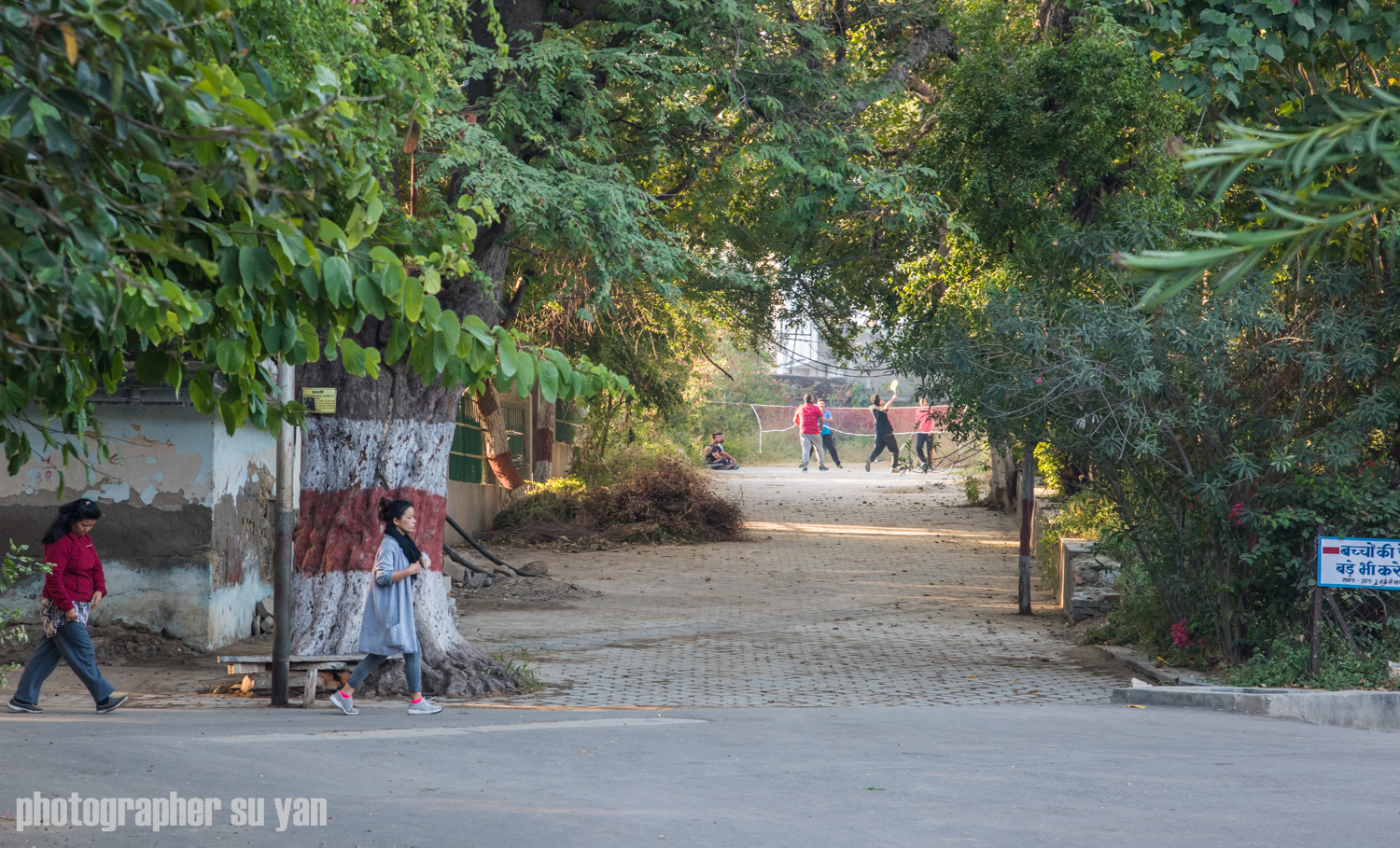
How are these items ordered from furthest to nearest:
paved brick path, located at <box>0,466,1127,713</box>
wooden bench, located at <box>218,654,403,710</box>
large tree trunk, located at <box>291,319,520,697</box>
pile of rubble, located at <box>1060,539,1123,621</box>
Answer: pile of rubble, located at <box>1060,539,1123,621</box> → paved brick path, located at <box>0,466,1127,713</box> → large tree trunk, located at <box>291,319,520,697</box> → wooden bench, located at <box>218,654,403,710</box>

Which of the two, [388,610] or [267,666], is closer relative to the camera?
[388,610]

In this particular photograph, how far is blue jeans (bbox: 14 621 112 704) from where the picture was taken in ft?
26.0

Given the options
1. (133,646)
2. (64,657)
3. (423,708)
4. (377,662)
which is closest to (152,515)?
(133,646)

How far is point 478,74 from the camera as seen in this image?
341 inches

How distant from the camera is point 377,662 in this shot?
8.29m

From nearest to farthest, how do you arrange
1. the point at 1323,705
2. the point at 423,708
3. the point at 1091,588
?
1. the point at 423,708
2. the point at 1323,705
3. the point at 1091,588

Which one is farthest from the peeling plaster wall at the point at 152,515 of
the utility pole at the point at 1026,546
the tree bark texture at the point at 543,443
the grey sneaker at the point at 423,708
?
the tree bark texture at the point at 543,443

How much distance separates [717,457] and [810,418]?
285cm

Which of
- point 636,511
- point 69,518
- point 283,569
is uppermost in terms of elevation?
point 69,518

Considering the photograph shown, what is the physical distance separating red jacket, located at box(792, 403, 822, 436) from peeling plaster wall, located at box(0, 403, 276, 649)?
79.1 ft

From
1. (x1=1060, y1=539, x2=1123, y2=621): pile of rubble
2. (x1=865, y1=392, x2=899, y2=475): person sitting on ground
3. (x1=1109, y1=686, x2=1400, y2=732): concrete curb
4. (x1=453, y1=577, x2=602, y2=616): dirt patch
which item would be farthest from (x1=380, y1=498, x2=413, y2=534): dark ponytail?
(x1=865, y1=392, x2=899, y2=475): person sitting on ground

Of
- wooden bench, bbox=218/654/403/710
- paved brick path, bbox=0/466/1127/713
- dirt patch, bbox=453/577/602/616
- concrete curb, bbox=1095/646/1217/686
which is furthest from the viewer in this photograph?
dirt patch, bbox=453/577/602/616

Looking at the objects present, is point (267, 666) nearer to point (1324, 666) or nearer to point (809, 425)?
point (1324, 666)

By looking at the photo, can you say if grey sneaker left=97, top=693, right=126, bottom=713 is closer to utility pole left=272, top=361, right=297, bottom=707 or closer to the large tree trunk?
utility pole left=272, top=361, right=297, bottom=707
